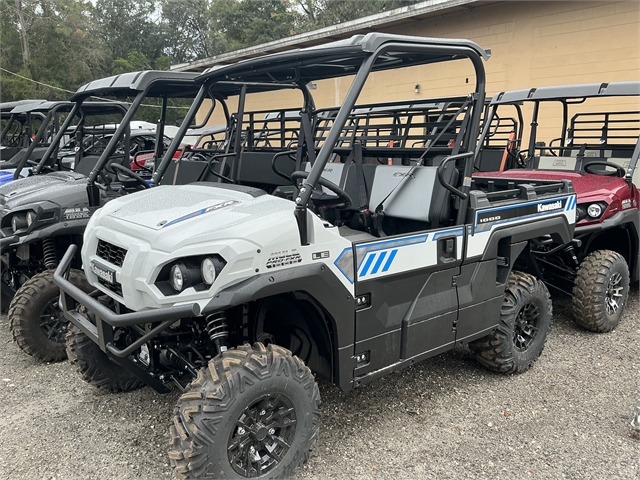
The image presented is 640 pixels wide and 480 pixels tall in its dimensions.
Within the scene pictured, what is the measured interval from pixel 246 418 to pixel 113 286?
95cm

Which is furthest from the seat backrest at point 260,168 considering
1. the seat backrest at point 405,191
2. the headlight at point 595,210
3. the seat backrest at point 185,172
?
the headlight at point 595,210

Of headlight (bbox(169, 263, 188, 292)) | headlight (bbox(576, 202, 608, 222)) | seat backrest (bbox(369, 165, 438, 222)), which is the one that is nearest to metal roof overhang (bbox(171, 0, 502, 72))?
headlight (bbox(576, 202, 608, 222))

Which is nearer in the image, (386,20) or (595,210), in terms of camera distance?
(595,210)

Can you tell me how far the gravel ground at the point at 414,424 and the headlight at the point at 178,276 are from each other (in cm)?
108

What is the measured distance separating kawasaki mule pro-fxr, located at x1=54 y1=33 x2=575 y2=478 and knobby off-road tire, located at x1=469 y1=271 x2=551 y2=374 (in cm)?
1

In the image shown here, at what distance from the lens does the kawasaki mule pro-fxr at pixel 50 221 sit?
13.7 feet

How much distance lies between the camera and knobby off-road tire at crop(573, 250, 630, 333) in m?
4.66

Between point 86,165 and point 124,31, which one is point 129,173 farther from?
point 124,31

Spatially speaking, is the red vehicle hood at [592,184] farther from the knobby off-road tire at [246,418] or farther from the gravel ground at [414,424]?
the knobby off-road tire at [246,418]

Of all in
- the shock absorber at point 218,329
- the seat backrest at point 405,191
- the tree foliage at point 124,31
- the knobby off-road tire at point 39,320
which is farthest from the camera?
the tree foliage at point 124,31

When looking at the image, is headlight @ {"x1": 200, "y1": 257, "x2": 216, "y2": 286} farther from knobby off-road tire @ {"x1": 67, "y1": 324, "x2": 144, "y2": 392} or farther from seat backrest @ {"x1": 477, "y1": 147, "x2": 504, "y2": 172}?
seat backrest @ {"x1": 477, "y1": 147, "x2": 504, "y2": 172}

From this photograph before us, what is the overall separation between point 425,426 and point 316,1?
35524mm

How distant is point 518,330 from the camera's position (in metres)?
4.06

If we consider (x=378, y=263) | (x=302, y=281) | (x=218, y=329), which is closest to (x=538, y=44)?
(x=378, y=263)
